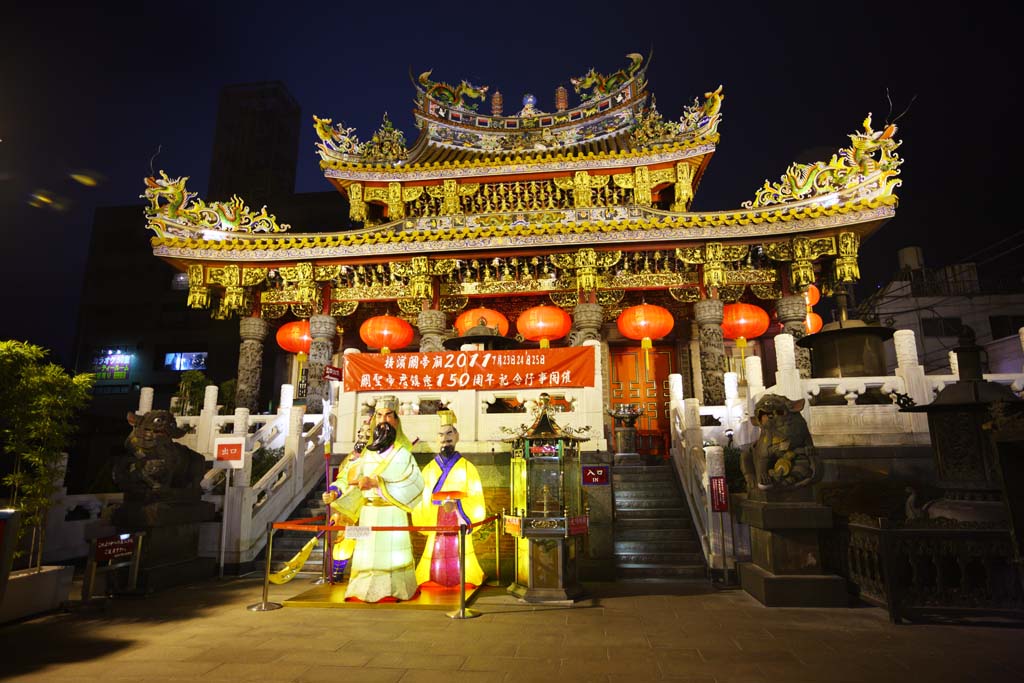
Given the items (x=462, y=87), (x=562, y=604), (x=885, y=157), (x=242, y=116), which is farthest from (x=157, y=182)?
(x=242, y=116)

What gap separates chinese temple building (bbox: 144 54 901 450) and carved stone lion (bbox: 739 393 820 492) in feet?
20.1

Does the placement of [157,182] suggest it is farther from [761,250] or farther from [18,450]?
[761,250]

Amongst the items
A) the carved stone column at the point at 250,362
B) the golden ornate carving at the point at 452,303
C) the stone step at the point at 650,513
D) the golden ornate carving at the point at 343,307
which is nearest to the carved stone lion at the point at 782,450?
the stone step at the point at 650,513

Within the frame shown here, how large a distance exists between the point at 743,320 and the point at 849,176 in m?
3.97

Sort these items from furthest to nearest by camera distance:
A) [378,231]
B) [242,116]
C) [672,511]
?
[242,116] < [378,231] < [672,511]

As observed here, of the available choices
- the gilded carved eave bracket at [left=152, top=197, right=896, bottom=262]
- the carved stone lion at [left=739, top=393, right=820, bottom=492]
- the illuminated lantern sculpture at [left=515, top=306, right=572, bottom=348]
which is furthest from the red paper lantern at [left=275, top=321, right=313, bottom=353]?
the carved stone lion at [left=739, top=393, right=820, bottom=492]

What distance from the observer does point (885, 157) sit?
12.3 metres

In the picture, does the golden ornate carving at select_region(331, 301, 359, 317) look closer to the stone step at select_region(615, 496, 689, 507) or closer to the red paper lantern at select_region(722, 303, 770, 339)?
the stone step at select_region(615, 496, 689, 507)

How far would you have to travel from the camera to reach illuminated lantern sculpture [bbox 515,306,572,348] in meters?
12.7

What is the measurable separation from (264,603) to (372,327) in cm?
806

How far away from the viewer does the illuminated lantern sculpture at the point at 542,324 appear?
12688mm

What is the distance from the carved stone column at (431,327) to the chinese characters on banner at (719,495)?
26.7ft

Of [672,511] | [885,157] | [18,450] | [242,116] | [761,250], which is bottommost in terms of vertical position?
[672,511]

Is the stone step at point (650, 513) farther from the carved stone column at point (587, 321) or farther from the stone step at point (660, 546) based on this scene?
the carved stone column at point (587, 321)
